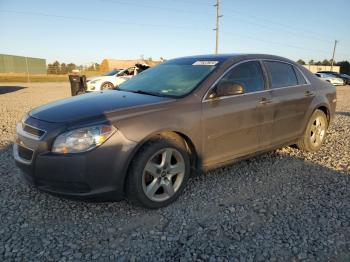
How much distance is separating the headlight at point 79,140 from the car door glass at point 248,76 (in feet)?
5.67

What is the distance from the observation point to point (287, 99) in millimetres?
4582

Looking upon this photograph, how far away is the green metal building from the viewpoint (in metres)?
42.5

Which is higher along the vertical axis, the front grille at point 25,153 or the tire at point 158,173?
the front grille at point 25,153

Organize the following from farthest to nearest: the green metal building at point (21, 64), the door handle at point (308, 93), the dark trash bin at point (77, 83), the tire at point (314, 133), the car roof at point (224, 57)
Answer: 1. the green metal building at point (21, 64)
2. the dark trash bin at point (77, 83)
3. the tire at point (314, 133)
4. the door handle at point (308, 93)
5. the car roof at point (224, 57)

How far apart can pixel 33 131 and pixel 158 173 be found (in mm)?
1294

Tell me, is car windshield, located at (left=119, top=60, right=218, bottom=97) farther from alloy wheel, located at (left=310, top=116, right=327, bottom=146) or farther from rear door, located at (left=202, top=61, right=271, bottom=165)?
alloy wheel, located at (left=310, top=116, right=327, bottom=146)

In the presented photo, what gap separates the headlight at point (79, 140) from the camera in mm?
2869

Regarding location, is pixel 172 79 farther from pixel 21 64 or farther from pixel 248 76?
pixel 21 64

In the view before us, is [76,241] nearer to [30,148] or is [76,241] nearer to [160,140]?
[30,148]

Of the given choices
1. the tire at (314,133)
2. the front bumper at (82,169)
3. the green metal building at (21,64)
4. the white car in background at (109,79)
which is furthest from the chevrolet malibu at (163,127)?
the green metal building at (21,64)

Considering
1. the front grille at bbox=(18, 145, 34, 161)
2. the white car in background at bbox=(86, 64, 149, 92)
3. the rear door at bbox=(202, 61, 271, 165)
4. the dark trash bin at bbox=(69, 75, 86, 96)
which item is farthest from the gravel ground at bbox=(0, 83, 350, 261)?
the white car in background at bbox=(86, 64, 149, 92)

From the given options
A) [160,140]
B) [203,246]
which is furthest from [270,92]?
[203,246]

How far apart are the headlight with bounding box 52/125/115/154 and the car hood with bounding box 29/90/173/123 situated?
170mm

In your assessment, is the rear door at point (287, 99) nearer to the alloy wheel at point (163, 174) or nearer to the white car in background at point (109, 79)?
the alloy wheel at point (163, 174)
